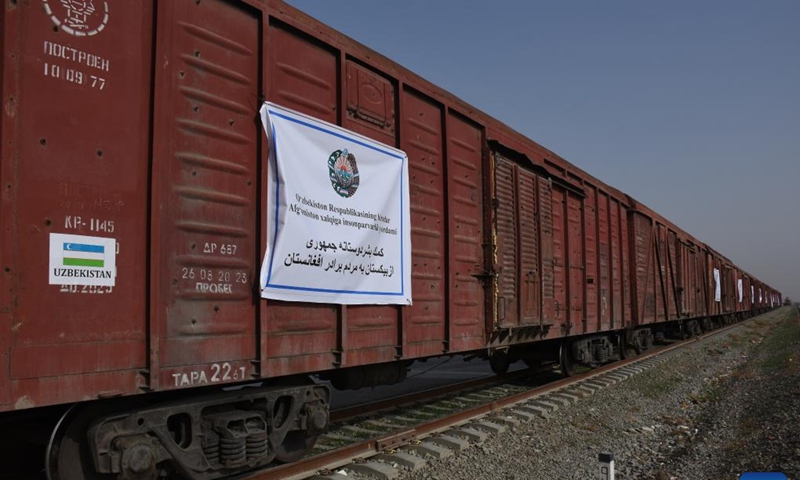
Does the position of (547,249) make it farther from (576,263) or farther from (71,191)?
(71,191)

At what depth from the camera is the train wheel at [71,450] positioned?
3322mm

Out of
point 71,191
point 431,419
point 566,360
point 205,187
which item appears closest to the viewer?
point 71,191

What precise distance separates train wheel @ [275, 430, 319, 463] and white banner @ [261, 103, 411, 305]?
122 centimetres

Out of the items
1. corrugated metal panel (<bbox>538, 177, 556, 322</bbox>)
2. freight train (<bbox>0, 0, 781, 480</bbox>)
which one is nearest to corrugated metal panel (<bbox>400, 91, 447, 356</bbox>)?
freight train (<bbox>0, 0, 781, 480</bbox>)

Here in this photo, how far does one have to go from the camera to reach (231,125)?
13.5 ft

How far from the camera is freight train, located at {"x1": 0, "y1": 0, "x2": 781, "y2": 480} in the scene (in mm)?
3018

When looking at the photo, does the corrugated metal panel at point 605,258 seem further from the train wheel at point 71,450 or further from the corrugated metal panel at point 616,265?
the train wheel at point 71,450

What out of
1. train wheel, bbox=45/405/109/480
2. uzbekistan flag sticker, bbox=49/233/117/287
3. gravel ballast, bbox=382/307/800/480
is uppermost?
uzbekistan flag sticker, bbox=49/233/117/287

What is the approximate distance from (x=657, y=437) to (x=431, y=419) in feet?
8.96

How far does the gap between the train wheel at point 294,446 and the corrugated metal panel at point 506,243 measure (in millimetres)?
3182

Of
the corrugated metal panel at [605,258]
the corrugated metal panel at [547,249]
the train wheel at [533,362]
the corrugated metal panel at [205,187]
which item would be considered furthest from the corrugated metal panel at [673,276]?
the corrugated metal panel at [205,187]

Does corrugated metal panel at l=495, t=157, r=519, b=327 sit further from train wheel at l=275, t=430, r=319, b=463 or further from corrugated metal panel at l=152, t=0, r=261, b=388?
corrugated metal panel at l=152, t=0, r=261, b=388

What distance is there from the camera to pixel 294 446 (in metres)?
4.86

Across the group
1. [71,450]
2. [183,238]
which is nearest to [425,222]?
[183,238]
